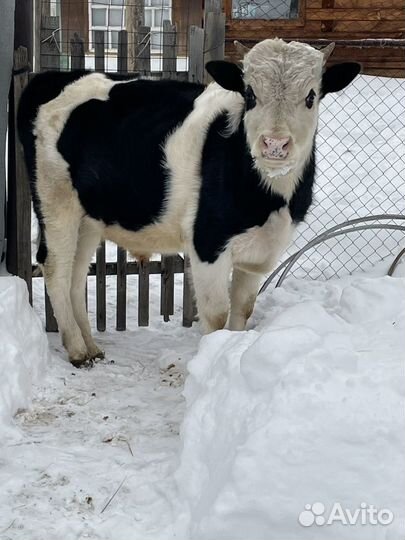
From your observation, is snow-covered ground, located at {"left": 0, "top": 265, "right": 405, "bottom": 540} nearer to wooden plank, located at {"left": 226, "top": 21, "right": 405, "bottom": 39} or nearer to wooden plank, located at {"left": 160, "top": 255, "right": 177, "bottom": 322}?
wooden plank, located at {"left": 160, "top": 255, "right": 177, "bottom": 322}

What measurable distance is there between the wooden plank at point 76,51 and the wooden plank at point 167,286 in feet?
5.67

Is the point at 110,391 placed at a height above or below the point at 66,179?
below

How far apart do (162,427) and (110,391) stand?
67 centimetres

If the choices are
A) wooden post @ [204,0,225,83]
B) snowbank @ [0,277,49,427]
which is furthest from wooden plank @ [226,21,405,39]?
snowbank @ [0,277,49,427]

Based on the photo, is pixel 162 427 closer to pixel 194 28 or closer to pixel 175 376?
pixel 175 376

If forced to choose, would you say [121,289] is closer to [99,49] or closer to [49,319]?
[49,319]

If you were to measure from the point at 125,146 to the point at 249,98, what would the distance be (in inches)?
40.6

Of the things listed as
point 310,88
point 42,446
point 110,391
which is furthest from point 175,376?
point 310,88

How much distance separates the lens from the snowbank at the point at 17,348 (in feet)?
13.1

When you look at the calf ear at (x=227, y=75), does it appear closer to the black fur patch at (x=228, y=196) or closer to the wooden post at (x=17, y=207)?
the black fur patch at (x=228, y=196)

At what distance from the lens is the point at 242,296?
16.5ft

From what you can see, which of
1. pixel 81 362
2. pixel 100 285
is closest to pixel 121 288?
pixel 100 285

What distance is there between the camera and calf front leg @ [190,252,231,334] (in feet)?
14.6

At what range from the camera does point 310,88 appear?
4.03 m
